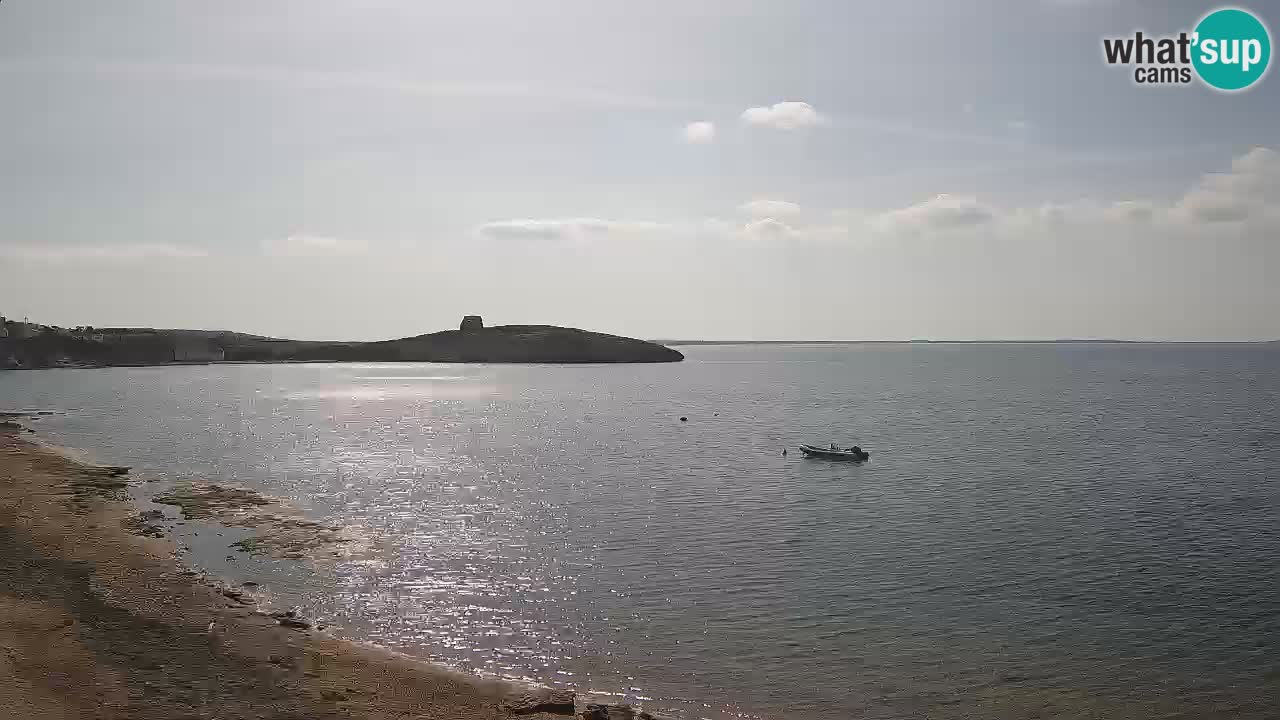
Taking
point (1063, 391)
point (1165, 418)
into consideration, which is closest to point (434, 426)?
point (1165, 418)

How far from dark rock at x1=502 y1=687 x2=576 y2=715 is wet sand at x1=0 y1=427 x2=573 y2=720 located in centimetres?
30

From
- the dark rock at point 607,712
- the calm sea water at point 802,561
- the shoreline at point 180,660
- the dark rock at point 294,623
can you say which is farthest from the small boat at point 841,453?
the dark rock at point 607,712

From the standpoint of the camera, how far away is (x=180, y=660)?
22594 millimetres

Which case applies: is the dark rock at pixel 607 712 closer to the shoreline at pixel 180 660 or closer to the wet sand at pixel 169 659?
the shoreline at pixel 180 660

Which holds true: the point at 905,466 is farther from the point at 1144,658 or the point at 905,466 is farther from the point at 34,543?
the point at 34,543

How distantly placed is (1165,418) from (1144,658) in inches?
3759

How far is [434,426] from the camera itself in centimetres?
10594

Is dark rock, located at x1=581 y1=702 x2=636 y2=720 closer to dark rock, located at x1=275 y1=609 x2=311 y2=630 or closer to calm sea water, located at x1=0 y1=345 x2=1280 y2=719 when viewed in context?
calm sea water, located at x1=0 y1=345 x2=1280 y2=719

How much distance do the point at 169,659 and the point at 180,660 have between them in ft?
1.01

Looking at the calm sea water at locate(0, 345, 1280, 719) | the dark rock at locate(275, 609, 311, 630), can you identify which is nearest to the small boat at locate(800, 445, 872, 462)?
the calm sea water at locate(0, 345, 1280, 719)

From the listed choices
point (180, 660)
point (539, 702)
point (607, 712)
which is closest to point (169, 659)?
point (180, 660)

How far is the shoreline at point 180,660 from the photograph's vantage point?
20078 mm

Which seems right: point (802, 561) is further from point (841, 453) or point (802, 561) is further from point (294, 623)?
point (841, 453)

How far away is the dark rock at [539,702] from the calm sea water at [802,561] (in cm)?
152
